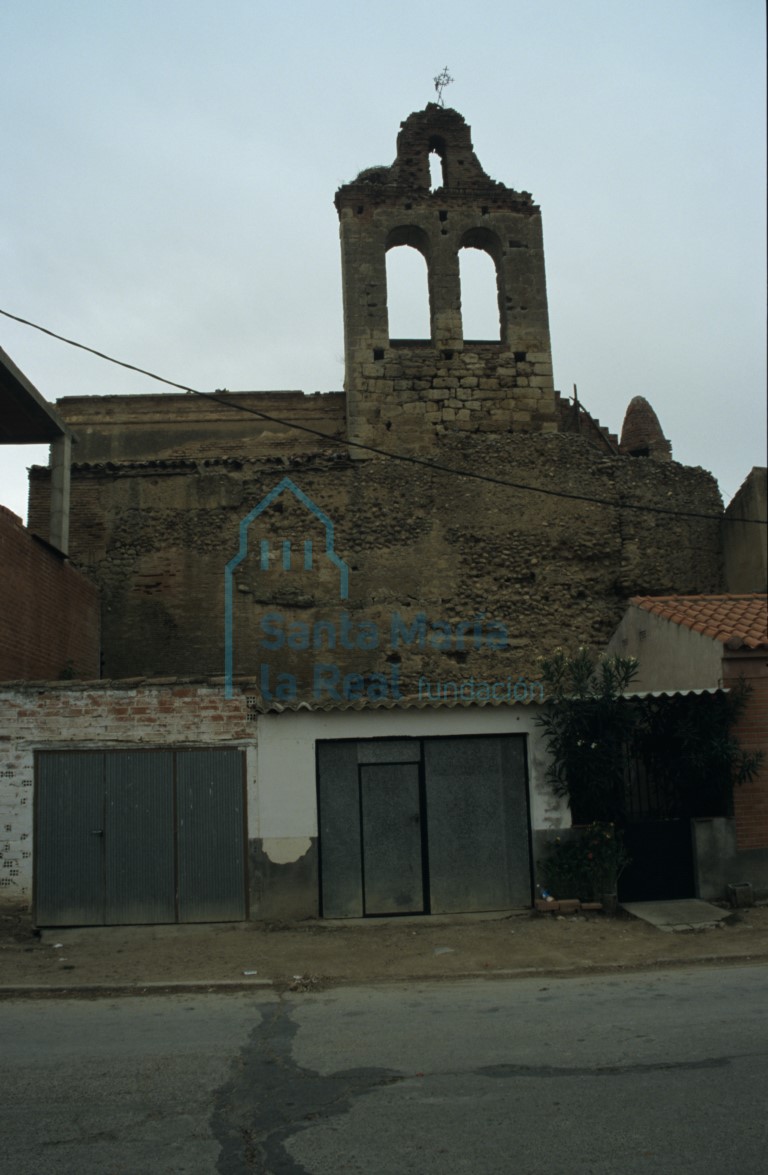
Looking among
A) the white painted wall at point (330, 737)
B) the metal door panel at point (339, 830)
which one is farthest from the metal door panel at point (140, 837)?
the metal door panel at point (339, 830)

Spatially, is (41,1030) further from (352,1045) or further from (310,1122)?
(310,1122)

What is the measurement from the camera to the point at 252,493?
18.8 m

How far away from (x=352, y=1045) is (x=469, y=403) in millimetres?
Result: 15810

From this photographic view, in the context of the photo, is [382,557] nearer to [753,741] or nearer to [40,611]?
[40,611]

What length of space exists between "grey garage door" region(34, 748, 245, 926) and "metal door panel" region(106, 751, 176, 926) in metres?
0.01

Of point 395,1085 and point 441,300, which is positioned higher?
point 441,300

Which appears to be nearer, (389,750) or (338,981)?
(338,981)

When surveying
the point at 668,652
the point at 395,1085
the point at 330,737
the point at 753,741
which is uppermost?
the point at 668,652

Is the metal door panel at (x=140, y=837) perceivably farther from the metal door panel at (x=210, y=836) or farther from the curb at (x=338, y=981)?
the curb at (x=338, y=981)

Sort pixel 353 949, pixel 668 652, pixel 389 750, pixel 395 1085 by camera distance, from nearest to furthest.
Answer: pixel 395 1085
pixel 353 949
pixel 389 750
pixel 668 652

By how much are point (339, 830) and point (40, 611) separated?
5859mm

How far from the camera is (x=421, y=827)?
11.4 meters

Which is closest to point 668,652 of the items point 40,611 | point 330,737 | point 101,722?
point 330,737

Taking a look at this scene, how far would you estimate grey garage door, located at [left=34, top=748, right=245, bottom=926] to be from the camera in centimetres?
1074
